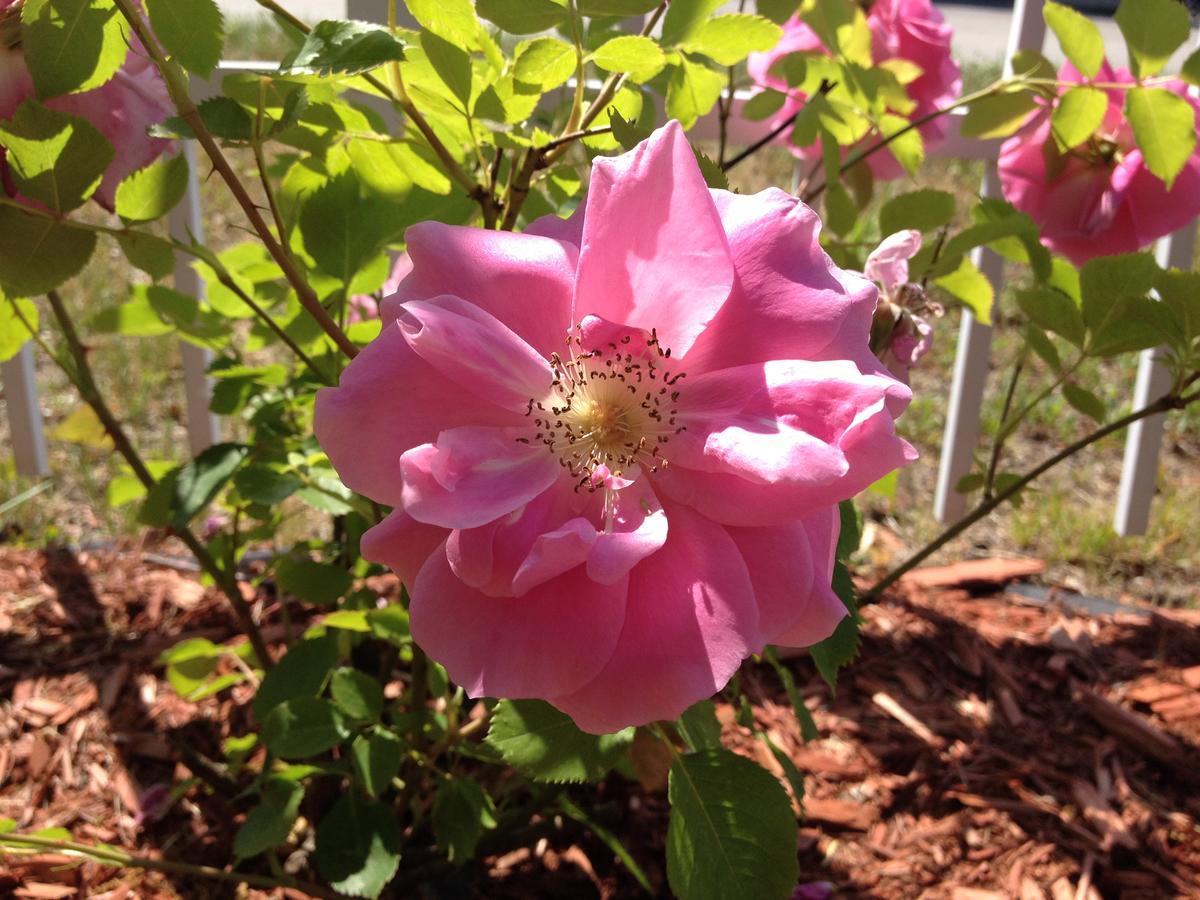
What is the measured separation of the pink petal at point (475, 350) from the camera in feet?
1.97

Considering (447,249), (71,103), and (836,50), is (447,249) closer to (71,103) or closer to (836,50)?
(71,103)

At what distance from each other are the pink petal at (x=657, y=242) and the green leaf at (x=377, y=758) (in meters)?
0.60

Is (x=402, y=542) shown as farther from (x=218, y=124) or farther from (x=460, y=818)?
(x=460, y=818)

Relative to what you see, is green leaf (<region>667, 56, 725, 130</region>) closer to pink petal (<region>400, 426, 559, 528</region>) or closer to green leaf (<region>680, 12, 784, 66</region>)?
green leaf (<region>680, 12, 784, 66</region>)

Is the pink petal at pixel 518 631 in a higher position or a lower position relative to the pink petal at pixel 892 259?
lower

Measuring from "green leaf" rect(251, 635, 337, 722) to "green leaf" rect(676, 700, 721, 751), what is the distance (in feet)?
1.52

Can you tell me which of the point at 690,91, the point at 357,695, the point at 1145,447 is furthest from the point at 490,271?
the point at 1145,447

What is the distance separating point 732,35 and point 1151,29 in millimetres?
502

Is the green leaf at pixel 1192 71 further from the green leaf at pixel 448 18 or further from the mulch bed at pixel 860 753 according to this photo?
the mulch bed at pixel 860 753

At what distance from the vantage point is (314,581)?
1228 millimetres

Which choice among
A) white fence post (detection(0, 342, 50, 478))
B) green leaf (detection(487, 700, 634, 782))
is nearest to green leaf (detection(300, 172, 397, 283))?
green leaf (detection(487, 700, 634, 782))

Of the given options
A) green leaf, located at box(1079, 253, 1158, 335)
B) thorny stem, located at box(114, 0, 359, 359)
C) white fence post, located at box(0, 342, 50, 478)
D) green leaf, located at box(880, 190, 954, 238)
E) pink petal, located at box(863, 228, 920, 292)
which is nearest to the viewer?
thorny stem, located at box(114, 0, 359, 359)

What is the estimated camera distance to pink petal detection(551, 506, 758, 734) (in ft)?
2.01

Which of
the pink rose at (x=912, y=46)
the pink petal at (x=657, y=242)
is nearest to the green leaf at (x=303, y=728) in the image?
the pink petal at (x=657, y=242)
